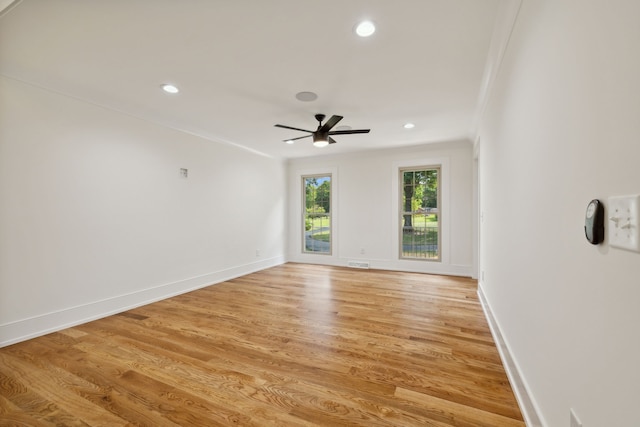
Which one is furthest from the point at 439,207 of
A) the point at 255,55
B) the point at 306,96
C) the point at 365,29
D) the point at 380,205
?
the point at 255,55

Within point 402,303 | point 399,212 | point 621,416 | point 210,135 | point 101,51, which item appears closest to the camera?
point 621,416

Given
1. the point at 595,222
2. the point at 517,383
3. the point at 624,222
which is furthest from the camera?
the point at 517,383

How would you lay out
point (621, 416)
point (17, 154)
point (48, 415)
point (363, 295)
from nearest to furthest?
point (621, 416)
point (48, 415)
point (17, 154)
point (363, 295)

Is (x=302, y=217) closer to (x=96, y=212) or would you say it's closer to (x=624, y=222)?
(x=96, y=212)

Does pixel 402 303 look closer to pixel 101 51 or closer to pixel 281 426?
pixel 281 426

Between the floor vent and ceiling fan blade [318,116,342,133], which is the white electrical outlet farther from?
the floor vent

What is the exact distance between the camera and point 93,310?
10.6 feet

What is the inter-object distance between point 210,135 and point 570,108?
4.65 meters

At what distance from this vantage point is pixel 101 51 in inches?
91.4

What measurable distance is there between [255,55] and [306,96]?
2.92 feet

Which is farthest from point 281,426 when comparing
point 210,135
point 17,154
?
point 210,135

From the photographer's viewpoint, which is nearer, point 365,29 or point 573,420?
point 573,420

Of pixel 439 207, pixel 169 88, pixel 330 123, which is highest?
pixel 169 88

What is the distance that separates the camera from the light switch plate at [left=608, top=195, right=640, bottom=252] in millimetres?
671
